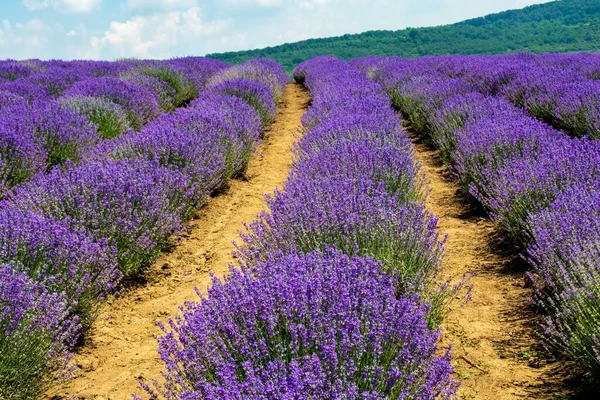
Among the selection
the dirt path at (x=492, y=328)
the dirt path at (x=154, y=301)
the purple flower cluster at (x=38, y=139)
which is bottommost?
the dirt path at (x=492, y=328)

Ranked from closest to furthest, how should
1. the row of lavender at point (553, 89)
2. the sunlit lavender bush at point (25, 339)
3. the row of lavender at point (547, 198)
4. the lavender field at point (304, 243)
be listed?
the lavender field at point (304, 243), the sunlit lavender bush at point (25, 339), the row of lavender at point (547, 198), the row of lavender at point (553, 89)

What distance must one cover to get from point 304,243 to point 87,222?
58.6 inches

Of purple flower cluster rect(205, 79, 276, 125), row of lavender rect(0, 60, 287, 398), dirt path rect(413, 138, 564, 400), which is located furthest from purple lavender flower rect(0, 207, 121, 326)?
purple flower cluster rect(205, 79, 276, 125)

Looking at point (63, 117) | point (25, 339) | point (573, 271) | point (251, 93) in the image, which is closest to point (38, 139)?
point (63, 117)

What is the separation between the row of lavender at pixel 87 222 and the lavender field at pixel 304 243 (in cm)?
2

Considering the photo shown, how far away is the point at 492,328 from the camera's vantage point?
3.01 metres

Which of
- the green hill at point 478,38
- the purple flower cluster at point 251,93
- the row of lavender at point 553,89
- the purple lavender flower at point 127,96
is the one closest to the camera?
the row of lavender at point 553,89

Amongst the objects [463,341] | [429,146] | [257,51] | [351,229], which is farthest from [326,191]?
[257,51]

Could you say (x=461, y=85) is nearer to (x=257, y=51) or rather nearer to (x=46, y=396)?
(x=46, y=396)

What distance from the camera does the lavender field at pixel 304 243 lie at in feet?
6.36

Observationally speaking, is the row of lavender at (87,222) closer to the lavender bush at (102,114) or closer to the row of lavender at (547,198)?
the lavender bush at (102,114)

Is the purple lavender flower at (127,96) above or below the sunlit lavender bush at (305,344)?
above

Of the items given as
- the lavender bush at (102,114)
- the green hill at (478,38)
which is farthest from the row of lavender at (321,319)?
the green hill at (478,38)

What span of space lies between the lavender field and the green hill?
4278cm
